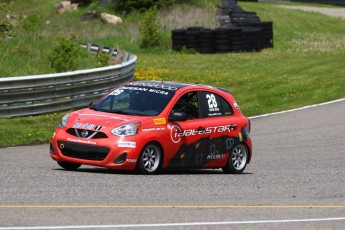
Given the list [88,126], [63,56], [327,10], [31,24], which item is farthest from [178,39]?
[88,126]

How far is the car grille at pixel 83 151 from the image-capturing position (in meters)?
14.5

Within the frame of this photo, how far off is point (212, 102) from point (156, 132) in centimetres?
173

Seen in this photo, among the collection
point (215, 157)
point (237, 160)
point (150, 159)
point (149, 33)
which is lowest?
point (149, 33)

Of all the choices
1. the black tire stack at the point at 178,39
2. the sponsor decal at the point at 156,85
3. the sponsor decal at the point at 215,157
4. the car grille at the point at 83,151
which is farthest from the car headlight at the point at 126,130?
the black tire stack at the point at 178,39

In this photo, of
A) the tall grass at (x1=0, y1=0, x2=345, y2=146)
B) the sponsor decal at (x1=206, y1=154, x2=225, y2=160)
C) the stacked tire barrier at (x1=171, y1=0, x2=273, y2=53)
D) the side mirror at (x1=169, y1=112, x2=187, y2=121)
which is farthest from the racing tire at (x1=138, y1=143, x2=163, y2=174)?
the stacked tire barrier at (x1=171, y1=0, x2=273, y2=53)

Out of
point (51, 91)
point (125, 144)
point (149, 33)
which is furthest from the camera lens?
point (149, 33)

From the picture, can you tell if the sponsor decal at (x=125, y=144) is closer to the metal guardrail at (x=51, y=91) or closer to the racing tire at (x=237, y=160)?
the racing tire at (x=237, y=160)

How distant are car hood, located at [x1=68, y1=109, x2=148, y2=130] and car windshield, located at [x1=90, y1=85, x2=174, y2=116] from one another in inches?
12.0

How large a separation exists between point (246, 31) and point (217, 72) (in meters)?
8.08

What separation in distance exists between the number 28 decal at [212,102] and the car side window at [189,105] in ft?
0.92

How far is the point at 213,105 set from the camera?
16.2 m

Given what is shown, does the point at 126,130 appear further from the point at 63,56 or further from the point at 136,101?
the point at 63,56

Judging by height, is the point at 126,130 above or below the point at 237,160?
above

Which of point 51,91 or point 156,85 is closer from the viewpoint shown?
point 156,85
